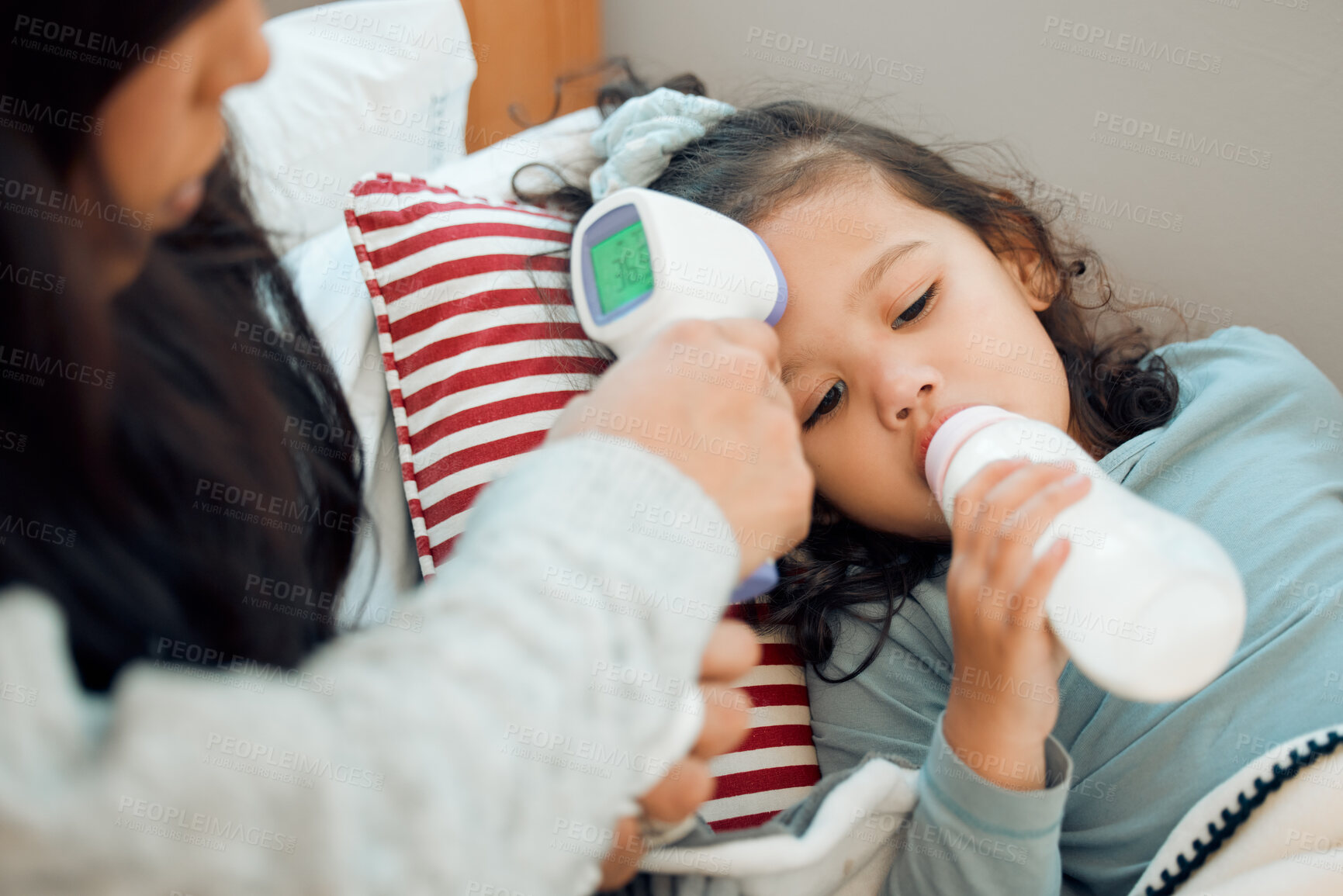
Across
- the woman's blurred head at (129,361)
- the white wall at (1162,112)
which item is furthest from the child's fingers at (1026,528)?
the white wall at (1162,112)

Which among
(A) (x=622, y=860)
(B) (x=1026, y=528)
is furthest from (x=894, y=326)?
(A) (x=622, y=860)

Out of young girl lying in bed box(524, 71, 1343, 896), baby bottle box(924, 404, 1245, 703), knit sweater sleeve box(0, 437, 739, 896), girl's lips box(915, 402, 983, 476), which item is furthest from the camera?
girl's lips box(915, 402, 983, 476)

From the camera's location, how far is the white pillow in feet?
3.77

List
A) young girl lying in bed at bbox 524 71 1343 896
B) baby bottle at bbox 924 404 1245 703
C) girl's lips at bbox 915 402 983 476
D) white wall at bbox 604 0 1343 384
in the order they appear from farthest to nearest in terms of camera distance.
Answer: white wall at bbox 604 0 1343 384 < girl's lips at bbox 915 402 983 476 < young girl lying in bed at bbox 524 71 1343 896 < baby bottle at bbox 924 404 1245 703

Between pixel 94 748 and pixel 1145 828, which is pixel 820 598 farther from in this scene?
pixel 94 748

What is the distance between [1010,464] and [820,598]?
34 cm

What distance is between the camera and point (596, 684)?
0.37 m

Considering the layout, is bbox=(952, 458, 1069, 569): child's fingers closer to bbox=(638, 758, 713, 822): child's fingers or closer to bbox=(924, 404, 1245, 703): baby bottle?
bbox=(924, 404, 1245, 703): baby bottle

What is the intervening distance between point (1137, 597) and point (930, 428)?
293 mm

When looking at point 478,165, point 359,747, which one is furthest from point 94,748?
A: point 478,165

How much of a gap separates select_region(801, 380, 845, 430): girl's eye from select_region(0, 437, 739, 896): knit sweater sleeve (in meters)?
0.51

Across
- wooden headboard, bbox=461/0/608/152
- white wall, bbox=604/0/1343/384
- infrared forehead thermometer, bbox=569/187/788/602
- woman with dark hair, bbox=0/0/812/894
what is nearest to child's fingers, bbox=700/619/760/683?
woman with dark hair, bbox=0/0/812/894

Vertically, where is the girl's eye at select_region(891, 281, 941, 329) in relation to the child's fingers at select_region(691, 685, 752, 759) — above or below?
above

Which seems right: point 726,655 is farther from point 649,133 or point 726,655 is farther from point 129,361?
point 649,133
